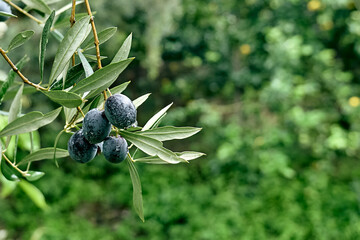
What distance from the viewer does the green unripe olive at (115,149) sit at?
0.38 metres

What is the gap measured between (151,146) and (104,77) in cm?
8

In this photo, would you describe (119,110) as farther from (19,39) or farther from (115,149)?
(19,39)

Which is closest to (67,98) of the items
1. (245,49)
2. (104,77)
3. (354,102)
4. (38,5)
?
(104,77)

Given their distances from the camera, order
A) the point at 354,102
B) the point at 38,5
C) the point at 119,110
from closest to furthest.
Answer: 1. the point at 119,110
2. the point at 38,5
3. the point at 354,102

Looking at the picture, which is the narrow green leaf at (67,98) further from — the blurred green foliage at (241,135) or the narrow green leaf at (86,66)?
the blurred green foliage at (241,135)

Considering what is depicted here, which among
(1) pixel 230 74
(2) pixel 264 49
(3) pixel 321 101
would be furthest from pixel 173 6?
(3) pixel 321 101

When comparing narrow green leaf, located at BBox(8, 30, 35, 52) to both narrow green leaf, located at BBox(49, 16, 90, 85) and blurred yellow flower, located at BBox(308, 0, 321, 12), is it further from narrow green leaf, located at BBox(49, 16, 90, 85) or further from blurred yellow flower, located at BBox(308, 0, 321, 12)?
blurred yellow flower, located at BBox(308, 0, 321, 12)

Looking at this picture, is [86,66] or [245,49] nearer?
[86,66]

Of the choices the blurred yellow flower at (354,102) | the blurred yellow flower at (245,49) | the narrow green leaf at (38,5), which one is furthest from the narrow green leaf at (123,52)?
the blurred yellow flower at (245,49)

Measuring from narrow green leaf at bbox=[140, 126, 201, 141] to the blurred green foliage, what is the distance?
67.9 inches

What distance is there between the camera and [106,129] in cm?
37

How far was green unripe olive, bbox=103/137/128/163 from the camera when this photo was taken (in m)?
0.38

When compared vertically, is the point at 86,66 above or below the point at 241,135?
above

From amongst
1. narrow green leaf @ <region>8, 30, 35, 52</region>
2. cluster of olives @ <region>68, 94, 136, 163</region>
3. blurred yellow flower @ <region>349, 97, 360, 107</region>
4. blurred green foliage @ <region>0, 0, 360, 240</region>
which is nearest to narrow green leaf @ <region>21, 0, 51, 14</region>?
narrow green leaf @ <region>8, 30, 35, 52</region>
